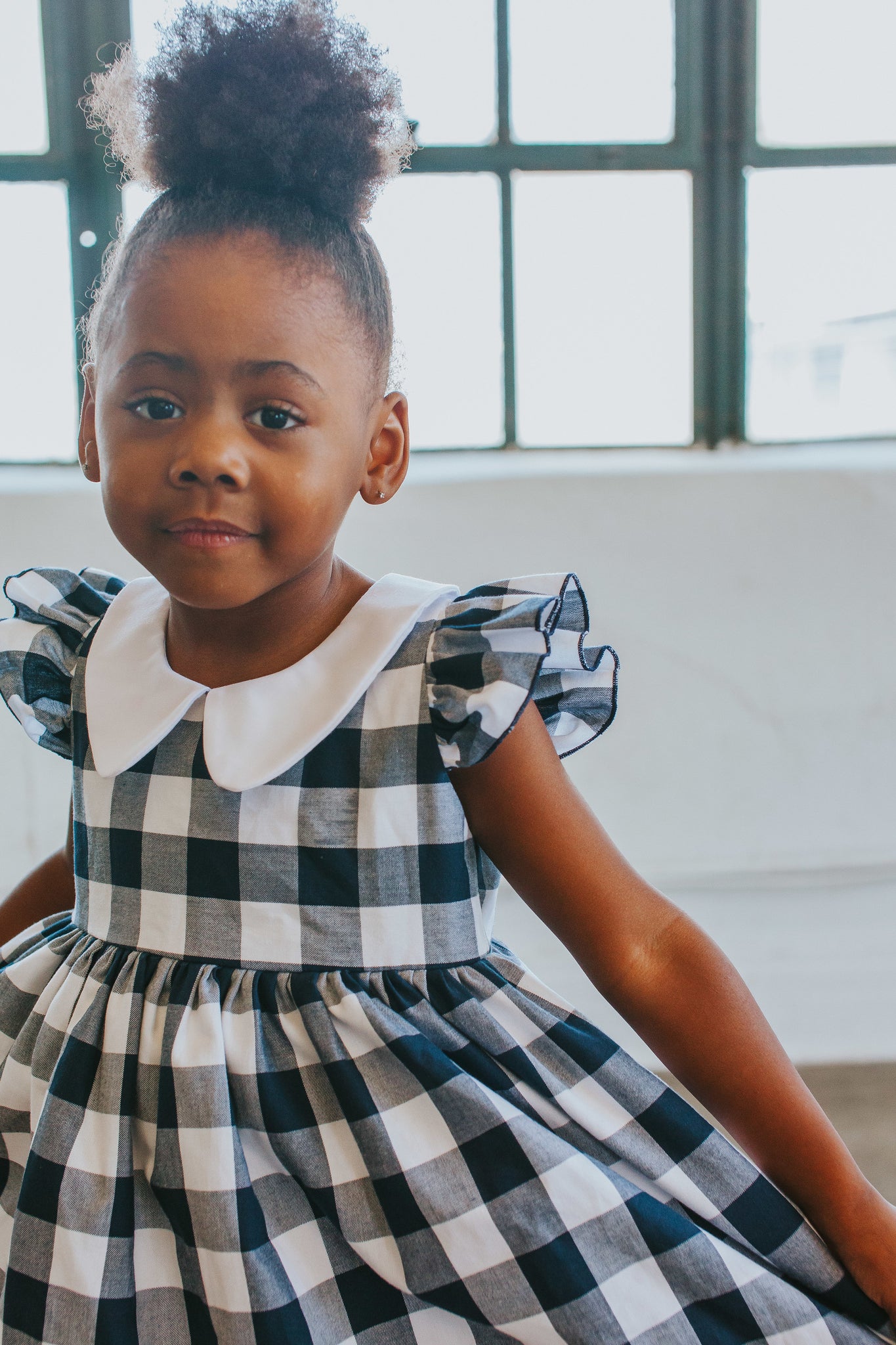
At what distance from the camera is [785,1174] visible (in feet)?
1.86

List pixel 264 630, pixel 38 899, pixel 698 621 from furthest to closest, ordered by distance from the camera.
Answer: pixel 698 621 < pixel 38 899 < pixel 264 630

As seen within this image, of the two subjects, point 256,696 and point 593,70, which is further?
point 593,70

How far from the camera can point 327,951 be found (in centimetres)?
57

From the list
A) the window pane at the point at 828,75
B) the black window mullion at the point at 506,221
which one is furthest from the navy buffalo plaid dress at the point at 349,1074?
the window pane at the point at 828,75

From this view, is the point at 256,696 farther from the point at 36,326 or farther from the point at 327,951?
the point at 36,326

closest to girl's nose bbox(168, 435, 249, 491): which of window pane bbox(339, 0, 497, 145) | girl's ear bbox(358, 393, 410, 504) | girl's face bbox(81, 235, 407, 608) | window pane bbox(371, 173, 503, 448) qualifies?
girl's face bbox(81, 235, 407, 608)

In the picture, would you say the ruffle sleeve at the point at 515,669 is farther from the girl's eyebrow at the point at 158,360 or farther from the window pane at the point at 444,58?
the window pane at the point at 444,58

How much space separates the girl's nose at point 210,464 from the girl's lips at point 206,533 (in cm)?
2

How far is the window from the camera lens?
1.37 m

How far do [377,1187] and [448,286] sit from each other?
1.16 meters

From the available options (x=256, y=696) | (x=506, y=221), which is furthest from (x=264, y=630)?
(x=506, y=221)

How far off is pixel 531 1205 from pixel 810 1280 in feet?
0.49

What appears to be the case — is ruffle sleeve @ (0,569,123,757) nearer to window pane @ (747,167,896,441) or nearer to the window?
the window

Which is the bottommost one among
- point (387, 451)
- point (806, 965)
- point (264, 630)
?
point (806, 965)
